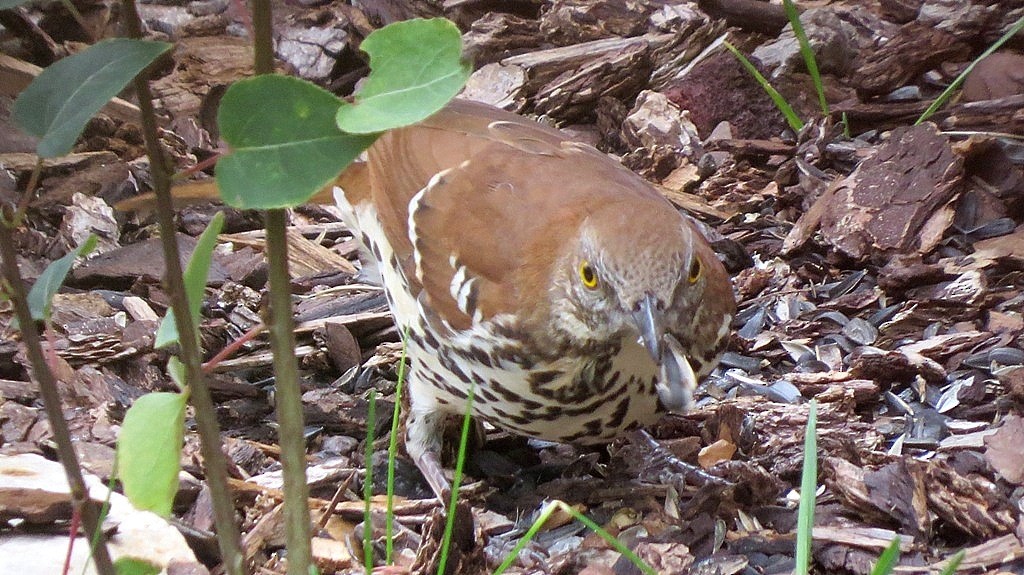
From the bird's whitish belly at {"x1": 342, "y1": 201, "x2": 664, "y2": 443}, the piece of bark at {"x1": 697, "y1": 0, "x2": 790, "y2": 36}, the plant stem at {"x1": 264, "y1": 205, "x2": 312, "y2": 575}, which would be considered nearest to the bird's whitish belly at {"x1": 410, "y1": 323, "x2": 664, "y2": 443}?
the bird's whitish belly at {"x1": 342, "y1": 201, "x2": 664, "y2": 443}

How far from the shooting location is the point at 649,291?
2.18 meters

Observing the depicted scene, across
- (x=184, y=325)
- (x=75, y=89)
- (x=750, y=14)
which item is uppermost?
(x=75, y=89)

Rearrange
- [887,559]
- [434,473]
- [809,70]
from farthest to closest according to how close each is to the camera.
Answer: [809,70]
[434,473]
[887,559]

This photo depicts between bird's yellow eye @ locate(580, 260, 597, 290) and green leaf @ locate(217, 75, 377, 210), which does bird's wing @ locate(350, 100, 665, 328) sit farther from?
green leaf @ locate(217, 75, 377, 210)

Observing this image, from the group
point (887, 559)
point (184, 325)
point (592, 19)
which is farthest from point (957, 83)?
point (184, 325)

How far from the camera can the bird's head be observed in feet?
7.16

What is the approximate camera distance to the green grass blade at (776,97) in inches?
155

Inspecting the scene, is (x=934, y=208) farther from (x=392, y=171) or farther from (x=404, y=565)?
(x=404, y=565)

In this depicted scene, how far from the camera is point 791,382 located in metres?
3.02

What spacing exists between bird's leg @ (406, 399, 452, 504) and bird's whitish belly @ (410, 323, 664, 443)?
0.28m

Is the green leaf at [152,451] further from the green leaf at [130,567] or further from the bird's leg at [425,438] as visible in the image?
the bird's leg at [425,438]

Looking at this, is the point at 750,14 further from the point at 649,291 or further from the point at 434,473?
the point at 649,291

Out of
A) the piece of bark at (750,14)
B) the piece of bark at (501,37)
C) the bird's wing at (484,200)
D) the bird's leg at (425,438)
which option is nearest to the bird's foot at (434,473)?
the bird's leg at (425,438)

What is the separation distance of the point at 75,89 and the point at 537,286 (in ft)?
4.82
